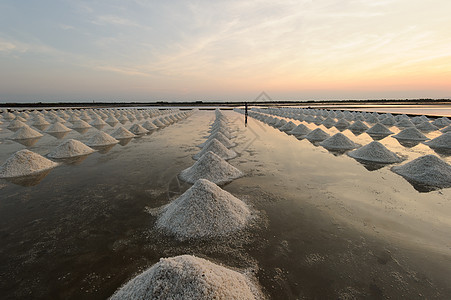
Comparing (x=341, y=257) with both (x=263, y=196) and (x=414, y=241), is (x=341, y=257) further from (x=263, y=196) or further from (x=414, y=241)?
(x=263, y=196)

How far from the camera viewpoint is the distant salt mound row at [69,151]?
9.50m

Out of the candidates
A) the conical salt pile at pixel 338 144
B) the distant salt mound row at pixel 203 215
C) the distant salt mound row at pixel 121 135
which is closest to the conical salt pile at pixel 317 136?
the conical salt pile at pixel 338 144

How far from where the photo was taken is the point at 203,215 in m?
4.12

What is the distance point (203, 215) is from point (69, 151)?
8844 millimetres

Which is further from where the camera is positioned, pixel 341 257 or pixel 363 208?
pixel 363 208

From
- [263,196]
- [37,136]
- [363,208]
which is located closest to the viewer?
[363,208]

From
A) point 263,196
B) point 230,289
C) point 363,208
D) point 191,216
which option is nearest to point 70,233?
point 191,216

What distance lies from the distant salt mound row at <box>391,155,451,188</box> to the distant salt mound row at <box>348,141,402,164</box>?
1385 mm

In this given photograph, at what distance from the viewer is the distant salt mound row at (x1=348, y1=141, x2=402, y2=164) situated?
29.0ft

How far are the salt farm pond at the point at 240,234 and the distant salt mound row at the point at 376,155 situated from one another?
6.69 ft

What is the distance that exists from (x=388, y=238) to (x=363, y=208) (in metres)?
1.18

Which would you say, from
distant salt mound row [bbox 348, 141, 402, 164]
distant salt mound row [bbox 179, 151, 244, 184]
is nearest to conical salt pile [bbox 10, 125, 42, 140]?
distant salt mound row [bbox 179, 151, 244, 184]

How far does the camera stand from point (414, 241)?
3768 millimetres

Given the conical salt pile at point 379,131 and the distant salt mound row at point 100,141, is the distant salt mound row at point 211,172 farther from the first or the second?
the conical salt pile at point 379,131
